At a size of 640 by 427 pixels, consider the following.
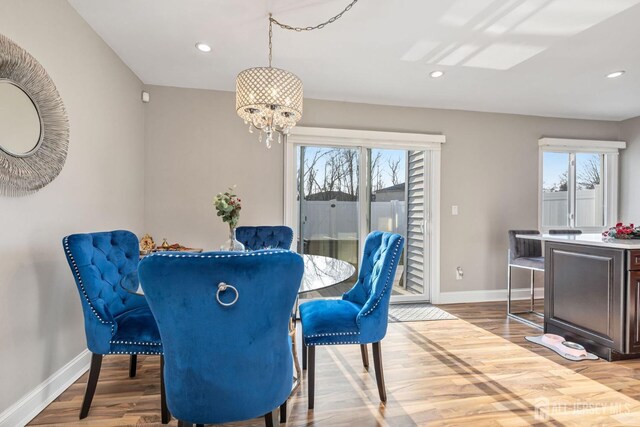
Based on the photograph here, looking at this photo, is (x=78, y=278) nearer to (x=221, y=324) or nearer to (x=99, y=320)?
(x=99, y=320)

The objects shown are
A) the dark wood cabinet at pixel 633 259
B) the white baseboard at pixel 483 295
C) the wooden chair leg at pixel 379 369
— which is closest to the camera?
the wooden chair leg at pixel 379 369

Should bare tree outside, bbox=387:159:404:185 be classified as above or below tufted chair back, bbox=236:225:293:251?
above

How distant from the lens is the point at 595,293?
2.58 m

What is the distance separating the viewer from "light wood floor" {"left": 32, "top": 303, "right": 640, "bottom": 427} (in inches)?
70.2

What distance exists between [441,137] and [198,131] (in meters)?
2.81

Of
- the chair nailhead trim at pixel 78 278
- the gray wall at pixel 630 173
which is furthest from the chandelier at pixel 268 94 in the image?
the gray wall at pixel 630 173

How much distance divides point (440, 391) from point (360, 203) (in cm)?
225

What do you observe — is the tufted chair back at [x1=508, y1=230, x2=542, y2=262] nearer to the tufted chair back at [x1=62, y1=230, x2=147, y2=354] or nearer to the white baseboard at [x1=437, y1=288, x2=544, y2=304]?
the white baseboard at [x1=437, y1=288, x2=544, y2=304]

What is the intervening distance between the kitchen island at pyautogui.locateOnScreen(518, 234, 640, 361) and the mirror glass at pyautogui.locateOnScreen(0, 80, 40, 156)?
3.77 metres

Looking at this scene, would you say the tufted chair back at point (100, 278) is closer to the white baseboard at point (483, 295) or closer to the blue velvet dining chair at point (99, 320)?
the blue velvet dining chair at point (99, 320)

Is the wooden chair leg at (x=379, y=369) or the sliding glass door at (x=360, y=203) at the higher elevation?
the sliding glass door at (x=360, y=203)

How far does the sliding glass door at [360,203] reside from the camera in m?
3.83

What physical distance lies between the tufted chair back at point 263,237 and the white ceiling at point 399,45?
A: 58.0 inches

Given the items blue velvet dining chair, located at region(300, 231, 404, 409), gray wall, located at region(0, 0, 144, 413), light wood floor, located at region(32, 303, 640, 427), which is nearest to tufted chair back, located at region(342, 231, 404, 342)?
blue velvet dining chair, located at region(300, 231, 404, 409)
